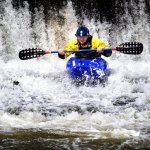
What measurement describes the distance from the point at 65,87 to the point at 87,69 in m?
0.66

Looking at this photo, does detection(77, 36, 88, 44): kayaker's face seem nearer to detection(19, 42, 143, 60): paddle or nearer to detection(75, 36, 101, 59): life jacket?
detection(75, 36, 101, 59): life jacket

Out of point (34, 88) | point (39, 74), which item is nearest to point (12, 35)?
point (39, 74)

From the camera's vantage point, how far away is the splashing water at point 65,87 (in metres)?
5.27

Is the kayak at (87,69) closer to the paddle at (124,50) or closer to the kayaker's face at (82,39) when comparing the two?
the paddle at (124,50)

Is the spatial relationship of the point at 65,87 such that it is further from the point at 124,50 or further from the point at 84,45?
the point at 124,50

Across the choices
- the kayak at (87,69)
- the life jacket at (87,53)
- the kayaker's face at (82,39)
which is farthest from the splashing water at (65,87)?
the kayaker's face at (82,39)

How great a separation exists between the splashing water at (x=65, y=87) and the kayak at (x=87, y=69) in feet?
0.74

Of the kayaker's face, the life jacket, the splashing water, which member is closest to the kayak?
the life jacket

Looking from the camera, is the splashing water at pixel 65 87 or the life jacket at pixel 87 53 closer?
the splashing water at pixel 65 87

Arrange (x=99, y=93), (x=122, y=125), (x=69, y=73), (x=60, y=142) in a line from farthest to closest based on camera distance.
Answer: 1. (x=69, y=73)
2. (x=99, y=93)
3. (x=122, y=125)
4. (x=60, y=142)

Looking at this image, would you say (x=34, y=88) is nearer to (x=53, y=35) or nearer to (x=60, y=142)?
(x=53, y=35)

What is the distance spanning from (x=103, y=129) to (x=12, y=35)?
6425 millimetres

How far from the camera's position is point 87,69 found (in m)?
7.84

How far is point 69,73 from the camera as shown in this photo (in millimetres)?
8117
